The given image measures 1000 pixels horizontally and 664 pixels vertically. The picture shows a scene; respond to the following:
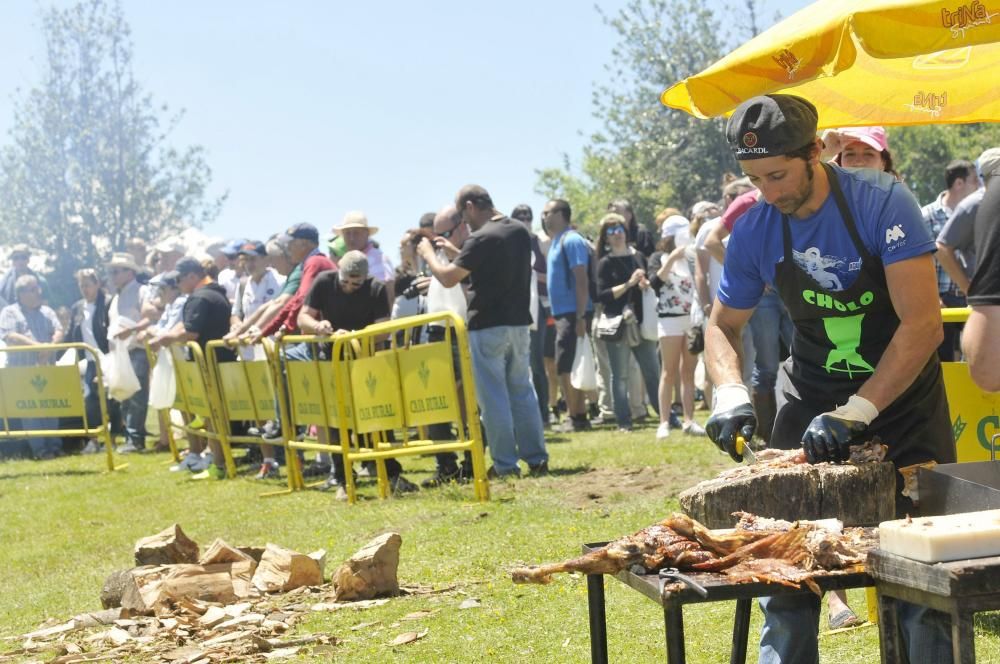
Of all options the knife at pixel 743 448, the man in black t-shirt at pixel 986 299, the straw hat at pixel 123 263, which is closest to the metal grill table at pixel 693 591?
the knife at pixel 743 448

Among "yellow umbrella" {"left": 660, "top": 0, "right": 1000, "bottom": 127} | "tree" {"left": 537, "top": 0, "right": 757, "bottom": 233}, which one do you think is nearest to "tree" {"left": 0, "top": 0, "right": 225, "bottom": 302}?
"tree" {"left": 537, "top": 0, "right": 757, "bottom": 233}

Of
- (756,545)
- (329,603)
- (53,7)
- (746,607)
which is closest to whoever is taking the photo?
(756,545)

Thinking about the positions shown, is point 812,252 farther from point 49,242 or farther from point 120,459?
point 49,242

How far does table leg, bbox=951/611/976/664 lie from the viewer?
9.40ft

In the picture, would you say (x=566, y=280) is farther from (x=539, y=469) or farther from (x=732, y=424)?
(x=732, y=424)

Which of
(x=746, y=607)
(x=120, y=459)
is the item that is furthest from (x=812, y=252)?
(x=120, y=459)

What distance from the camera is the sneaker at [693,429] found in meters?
12.4


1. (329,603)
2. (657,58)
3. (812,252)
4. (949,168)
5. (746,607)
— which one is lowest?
(329,603)

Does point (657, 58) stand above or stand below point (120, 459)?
above

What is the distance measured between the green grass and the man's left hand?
5.42ft

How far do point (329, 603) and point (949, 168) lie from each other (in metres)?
5.67

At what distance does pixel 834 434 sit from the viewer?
3.88 m

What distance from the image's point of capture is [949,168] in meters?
9.85

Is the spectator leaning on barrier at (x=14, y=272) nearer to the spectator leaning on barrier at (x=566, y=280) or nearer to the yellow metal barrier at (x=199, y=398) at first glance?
the yellow metal barrier at (x=199, y=398)
